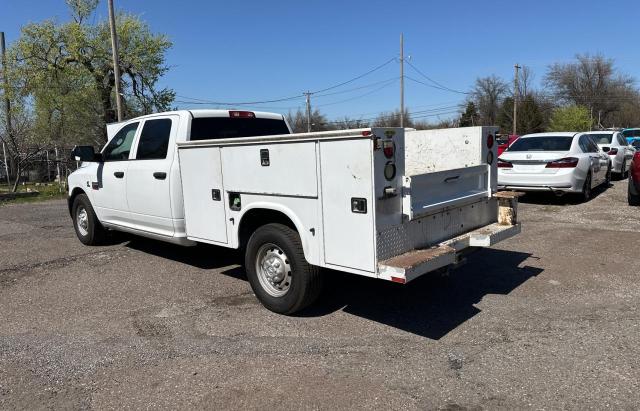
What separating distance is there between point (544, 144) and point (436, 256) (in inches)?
348

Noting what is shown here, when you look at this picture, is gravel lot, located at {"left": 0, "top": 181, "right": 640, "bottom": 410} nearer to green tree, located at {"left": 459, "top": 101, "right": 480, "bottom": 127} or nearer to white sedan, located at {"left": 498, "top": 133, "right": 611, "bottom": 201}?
white sedan, located at {"left": 498, "top": 133, "right": 611, "bottom": 201}

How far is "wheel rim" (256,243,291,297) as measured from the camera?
4664 millimetres

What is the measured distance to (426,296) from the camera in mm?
5230

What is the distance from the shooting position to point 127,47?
33.0 metres

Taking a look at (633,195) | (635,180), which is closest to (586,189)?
(633,195)

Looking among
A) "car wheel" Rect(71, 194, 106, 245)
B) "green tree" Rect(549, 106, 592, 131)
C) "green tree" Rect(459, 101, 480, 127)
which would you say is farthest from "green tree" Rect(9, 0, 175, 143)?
"green tree" Rect(459, 101, 480, 127)

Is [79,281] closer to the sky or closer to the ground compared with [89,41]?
closer to the ground

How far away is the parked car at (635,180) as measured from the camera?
10.2 metres

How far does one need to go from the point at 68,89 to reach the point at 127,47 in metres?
4.71

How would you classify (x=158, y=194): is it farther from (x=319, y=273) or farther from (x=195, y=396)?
(x=195, y=396)

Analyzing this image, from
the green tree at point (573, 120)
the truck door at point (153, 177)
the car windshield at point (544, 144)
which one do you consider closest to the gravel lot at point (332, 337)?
the truck door at point (153, 177)

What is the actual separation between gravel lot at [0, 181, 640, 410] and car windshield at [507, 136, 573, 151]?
15.9 ft

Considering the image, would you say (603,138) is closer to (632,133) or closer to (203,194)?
(632,133)

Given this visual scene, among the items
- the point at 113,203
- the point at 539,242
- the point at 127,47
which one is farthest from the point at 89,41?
the point at 539,242
